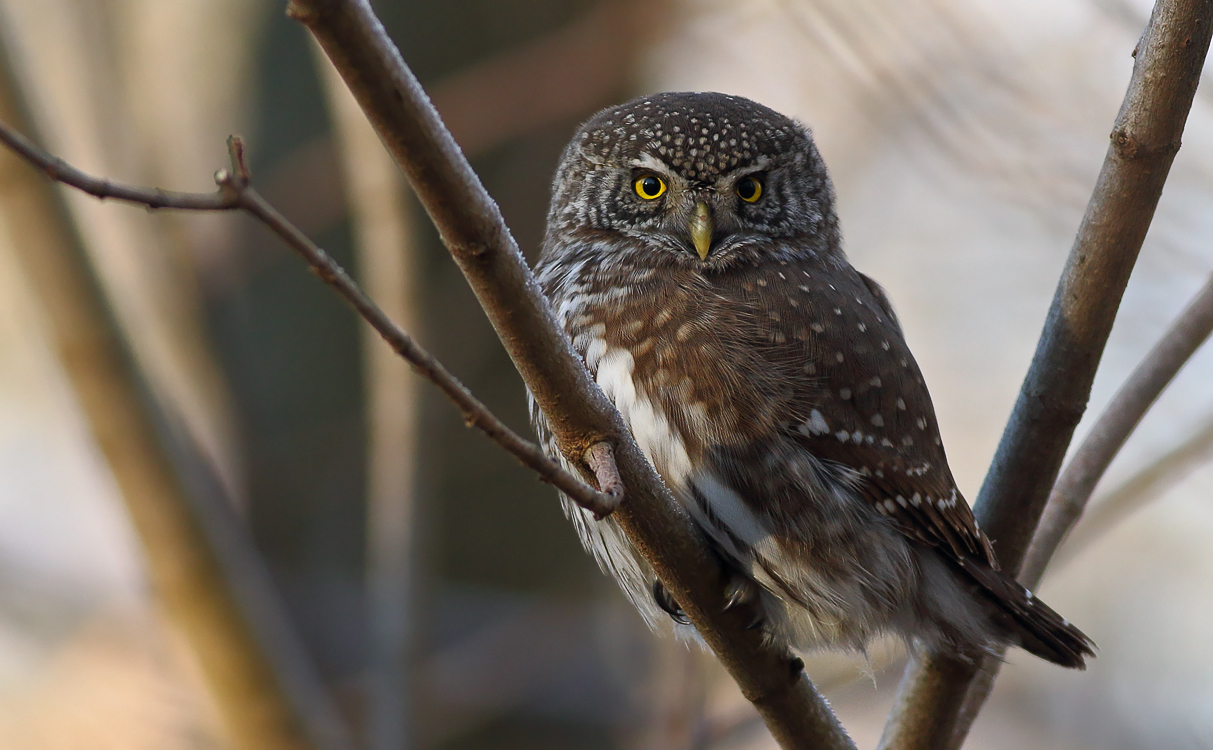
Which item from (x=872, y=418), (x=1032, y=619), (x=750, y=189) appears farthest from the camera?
(x=750, y=189)

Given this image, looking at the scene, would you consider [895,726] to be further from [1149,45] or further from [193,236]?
[193,236]

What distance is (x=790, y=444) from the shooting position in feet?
9.30

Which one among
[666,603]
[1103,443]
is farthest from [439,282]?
[1103,443]

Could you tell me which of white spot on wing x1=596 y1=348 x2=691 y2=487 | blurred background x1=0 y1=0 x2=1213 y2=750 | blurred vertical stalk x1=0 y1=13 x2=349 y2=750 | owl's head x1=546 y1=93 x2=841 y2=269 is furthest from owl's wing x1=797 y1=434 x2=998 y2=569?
blurred vertical stalk x1=0 y1=13 x2=349 y2=750

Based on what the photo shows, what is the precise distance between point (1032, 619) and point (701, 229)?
1.40m

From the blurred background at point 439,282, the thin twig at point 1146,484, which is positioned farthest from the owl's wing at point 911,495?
the blurred background at point 439,282

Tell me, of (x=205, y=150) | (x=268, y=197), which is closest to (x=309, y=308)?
(x=268, y=197)

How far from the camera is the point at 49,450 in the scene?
8.84 m

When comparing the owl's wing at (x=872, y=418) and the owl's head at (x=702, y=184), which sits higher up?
the owl's head at (x=702, y=184)

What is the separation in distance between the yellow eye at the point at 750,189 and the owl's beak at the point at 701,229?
7.9 inches

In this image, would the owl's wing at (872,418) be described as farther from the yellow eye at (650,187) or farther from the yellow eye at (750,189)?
the yellow eye at (650,187)

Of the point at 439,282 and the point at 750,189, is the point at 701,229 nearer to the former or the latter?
the point at 750,189

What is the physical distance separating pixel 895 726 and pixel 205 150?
4.70 m

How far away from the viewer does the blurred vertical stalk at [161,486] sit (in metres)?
3.51
